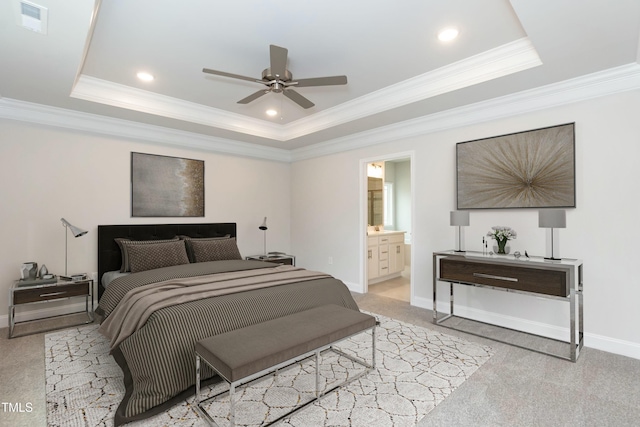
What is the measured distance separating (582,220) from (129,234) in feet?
16.7

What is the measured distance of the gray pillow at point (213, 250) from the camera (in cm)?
419

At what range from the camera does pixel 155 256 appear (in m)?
3.78

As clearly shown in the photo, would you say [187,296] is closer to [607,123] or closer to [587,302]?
[587,302]

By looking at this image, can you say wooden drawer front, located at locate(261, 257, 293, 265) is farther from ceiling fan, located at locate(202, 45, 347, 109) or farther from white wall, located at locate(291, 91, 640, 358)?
ceiling fan, located at locate(202, 45, 347, 109)

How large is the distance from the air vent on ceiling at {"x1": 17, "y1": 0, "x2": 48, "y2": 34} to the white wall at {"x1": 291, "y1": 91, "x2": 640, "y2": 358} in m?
3.74

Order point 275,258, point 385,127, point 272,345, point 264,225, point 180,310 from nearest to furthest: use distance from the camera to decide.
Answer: point 272,345, point 180,310, point 385,127, point 275,258, point 264,225

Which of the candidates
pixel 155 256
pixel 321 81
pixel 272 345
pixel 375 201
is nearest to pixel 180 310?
pixel 272 345

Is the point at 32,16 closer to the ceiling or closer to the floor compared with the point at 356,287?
closer to the ceiling

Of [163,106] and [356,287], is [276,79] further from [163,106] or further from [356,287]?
[356,287]

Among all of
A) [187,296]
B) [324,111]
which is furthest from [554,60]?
[187,296]

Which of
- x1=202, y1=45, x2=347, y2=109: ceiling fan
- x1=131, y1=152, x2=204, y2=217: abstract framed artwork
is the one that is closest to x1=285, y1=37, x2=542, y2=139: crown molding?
x1=202, y1=45, x2=347, y2=109: ceiling fan

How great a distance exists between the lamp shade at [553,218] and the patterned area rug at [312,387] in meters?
1.25

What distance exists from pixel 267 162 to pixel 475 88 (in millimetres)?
3640

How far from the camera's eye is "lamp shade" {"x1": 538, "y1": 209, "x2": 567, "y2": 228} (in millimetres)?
2885
